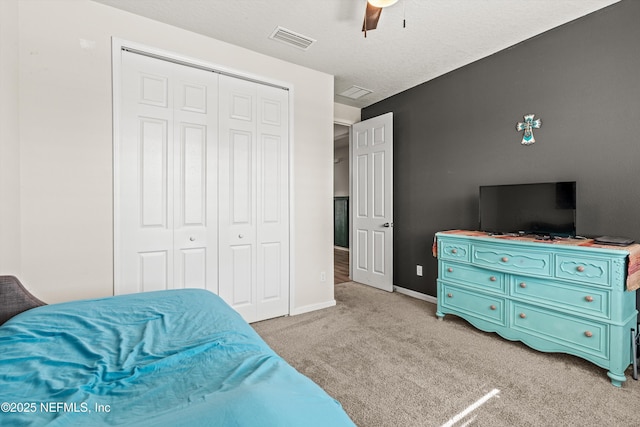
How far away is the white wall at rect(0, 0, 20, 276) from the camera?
180 centimetres

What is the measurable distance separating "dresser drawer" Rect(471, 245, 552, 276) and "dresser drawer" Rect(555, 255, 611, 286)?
8cm

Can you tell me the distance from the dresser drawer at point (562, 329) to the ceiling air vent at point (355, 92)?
10.0ft

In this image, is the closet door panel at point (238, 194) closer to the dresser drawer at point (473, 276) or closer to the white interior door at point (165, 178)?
the white interior door at point (165, 178)

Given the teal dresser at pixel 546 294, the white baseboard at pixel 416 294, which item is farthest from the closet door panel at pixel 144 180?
the white baseboard at pixel 416 294

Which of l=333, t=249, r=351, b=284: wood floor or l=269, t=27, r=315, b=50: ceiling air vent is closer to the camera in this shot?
l=269, t=27, r=315, b=50: ceiling air vent

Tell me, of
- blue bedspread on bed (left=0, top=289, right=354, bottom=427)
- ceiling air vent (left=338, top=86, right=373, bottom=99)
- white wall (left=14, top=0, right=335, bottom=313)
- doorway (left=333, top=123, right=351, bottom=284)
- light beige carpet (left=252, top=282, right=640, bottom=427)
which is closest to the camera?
blue bedspread on bed (left=0, top=289, right=354, bottom=427)

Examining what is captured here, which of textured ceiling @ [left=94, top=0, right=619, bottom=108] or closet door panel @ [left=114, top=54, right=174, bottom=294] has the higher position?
textured ceiling @ [left=94, top=0, right=619, bottom=108]

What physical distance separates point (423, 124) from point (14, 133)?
12.7ft

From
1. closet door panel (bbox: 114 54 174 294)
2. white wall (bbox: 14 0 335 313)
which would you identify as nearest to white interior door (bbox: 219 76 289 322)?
closet door panel (bbox: 114 54 174 294)

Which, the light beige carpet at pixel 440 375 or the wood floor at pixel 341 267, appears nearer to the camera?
the light beige carpet at pixel 440 375

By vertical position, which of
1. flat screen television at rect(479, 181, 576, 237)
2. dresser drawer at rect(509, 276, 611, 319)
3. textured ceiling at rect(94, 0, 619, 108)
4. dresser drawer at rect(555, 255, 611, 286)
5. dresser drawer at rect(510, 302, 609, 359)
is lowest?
dresser drawer at rect(510, 302, 609, 359)

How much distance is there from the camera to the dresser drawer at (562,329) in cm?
204

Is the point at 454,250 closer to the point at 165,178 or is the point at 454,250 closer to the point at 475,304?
the point at 475,304

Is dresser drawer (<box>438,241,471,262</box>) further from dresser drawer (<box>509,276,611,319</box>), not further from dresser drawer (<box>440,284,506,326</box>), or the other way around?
dresser drawer (<box>509,276,611,319</box>)
